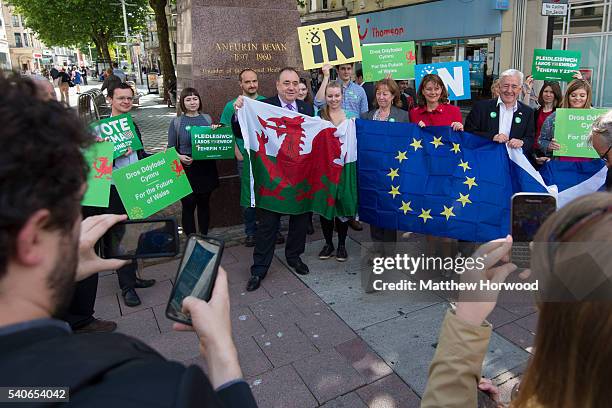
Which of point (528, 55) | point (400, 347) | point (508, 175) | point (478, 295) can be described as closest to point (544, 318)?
point (478, 295)

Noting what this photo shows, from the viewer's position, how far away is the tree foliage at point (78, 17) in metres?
29.0

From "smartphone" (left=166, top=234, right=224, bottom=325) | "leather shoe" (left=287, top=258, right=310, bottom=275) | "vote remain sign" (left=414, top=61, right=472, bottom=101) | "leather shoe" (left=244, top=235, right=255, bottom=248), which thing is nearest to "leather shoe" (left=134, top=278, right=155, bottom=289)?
"leather shoe" (left=244, top=235, right=255, bottom=248)

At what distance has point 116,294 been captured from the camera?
4.47m

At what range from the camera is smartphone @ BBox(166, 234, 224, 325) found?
4.44 ft

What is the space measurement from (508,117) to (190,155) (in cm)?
332

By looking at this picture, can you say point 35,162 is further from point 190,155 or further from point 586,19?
point 586,19

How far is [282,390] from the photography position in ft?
9.76

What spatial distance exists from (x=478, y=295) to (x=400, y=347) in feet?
7.32

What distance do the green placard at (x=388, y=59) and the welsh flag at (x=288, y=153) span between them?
1.83m

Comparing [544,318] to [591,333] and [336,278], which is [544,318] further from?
[336,278]

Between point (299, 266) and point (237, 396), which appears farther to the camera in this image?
point (299, 266)

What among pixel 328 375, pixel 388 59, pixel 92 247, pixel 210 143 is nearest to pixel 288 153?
pixel 210 143

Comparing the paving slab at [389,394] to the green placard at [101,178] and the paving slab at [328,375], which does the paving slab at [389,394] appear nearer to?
the paving slab at [328,375]

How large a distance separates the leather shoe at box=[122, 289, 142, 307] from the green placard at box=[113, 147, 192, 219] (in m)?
0.71
